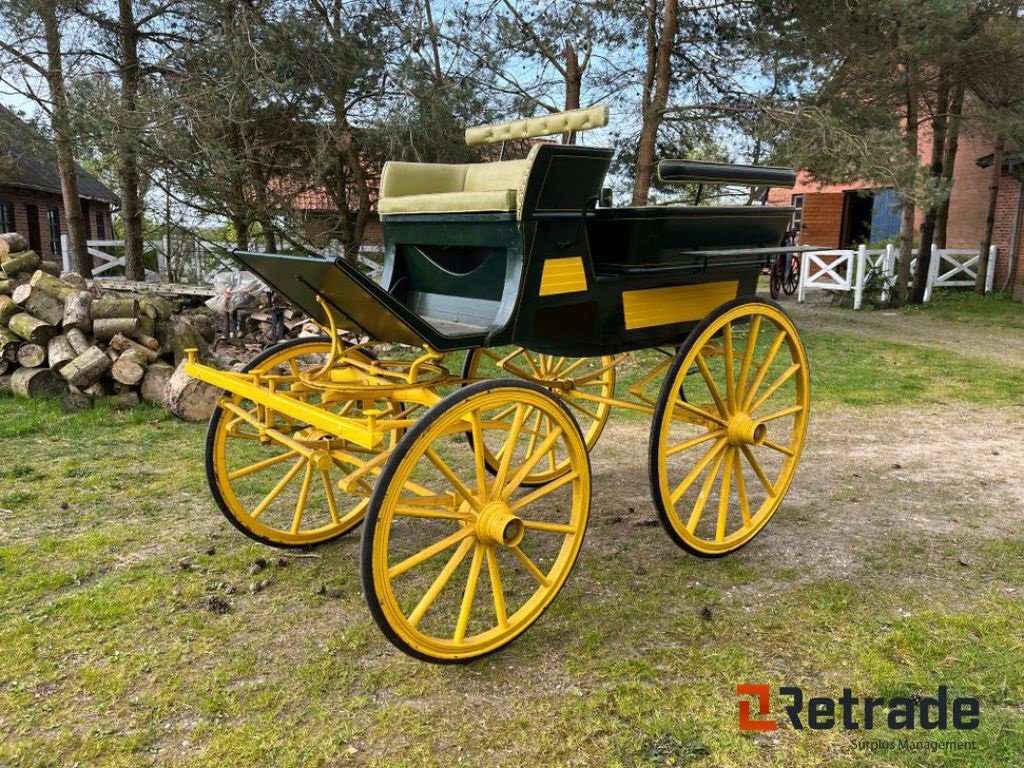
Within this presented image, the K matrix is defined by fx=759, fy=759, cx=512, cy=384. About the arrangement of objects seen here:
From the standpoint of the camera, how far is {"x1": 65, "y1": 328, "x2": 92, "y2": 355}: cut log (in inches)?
232

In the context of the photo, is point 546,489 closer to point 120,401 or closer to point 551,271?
point 551,271

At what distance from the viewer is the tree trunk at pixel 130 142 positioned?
21.7 ft

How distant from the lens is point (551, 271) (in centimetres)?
274

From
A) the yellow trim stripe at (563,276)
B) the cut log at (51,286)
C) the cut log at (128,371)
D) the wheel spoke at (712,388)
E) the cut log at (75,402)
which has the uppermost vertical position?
the yellow trim stripe at (563,276)

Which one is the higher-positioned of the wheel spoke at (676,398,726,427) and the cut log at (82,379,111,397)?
the wheel spoke at (676,398,726,427)

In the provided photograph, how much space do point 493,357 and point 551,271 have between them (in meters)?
0.98

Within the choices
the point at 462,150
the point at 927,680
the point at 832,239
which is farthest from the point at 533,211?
the point at 832,239

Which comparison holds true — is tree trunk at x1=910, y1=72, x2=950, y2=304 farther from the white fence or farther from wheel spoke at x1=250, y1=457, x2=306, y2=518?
wheel spoke at x1=250, y1=457, x2=306, y2=518

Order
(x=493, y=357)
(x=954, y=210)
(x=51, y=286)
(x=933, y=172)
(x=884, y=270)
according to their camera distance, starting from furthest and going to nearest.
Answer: (x=954, y=210) < (x=884, y=270) < (x=933, y=172) < (x=51, y=286) < (x=493, y=357)

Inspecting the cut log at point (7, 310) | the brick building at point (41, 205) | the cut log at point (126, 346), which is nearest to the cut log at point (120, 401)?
the cut log at point (126, 346)

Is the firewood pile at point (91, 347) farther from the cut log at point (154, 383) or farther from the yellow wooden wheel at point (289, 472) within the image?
the yellow wooden wheel at point (289, 472)

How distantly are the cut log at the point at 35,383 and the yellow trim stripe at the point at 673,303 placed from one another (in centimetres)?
496

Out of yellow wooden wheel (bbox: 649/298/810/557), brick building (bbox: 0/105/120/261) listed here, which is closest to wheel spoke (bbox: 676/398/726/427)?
yellow wooden wheel (bbox: 649/298/810/557)

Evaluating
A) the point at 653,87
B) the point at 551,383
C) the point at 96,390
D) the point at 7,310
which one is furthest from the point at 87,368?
the point at 653,87
